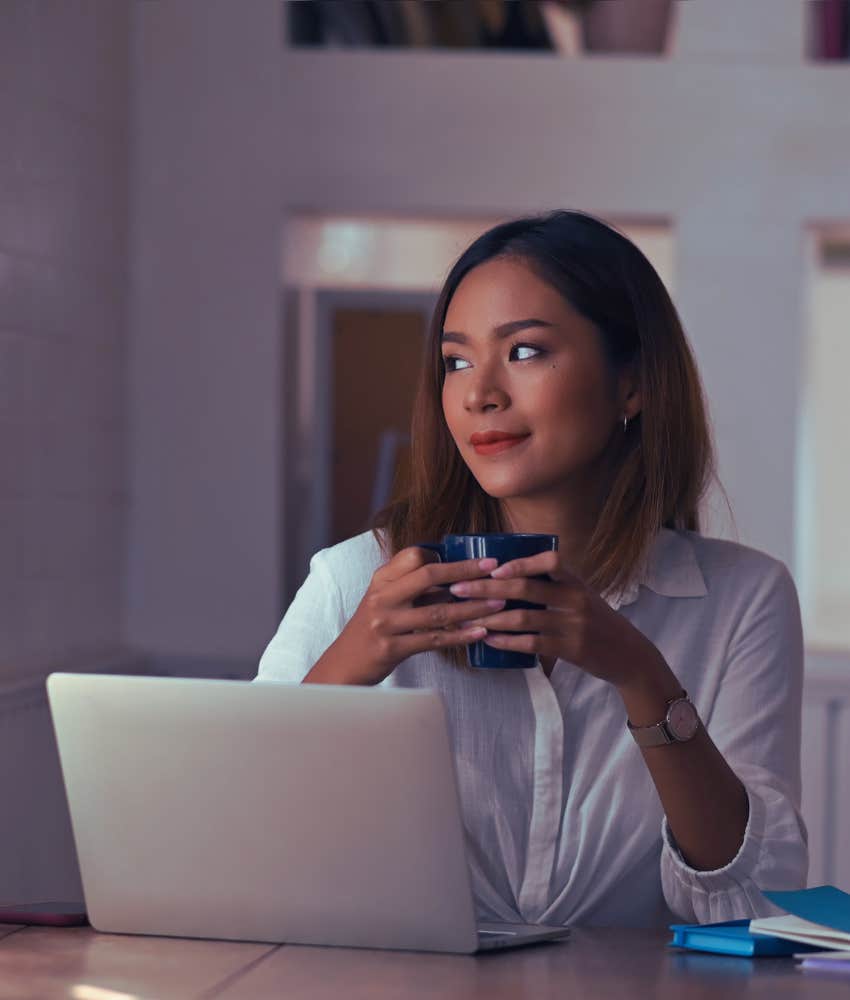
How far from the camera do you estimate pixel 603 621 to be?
138cm

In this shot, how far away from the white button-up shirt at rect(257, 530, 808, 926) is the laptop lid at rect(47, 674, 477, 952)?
1.29 feet

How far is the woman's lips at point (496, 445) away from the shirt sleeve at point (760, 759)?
0.36 metres

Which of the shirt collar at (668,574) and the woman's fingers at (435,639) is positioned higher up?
the shirt collar at (668,574)

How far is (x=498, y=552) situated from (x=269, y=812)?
0.30m

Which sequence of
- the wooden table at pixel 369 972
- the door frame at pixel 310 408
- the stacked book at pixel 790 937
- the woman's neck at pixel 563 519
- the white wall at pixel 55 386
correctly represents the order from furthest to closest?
1. the door frame at pixel 310 408
2. the white wall at pixel 55 386
3. the woman's neck at pixel 563 519
4. the stacked book at pixel 790 937
5. the wooden table at pixel 369 972

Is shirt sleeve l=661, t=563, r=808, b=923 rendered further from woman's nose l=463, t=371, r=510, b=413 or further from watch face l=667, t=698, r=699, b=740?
woman's nose l=463, t=371, r=510, b=413

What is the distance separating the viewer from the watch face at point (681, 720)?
146cm

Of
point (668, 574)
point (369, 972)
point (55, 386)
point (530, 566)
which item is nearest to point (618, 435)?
point (668, 574)

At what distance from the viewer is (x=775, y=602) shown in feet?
5.95

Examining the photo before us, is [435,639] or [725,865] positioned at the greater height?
[435,639]

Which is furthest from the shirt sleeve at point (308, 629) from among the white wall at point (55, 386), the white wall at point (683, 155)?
the white wall at point (683, 155)

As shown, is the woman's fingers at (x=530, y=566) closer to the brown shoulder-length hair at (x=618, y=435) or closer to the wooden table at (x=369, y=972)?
the wooden table at (x=369, y=972)

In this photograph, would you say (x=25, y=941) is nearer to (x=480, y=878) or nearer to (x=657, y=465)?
(x=480, y=878)

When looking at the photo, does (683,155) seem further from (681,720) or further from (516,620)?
(516,620)
